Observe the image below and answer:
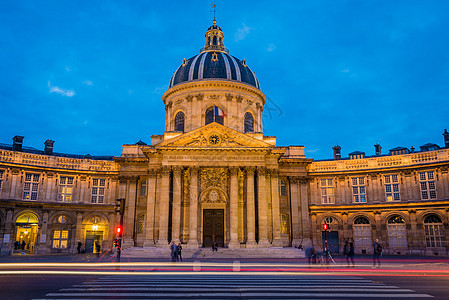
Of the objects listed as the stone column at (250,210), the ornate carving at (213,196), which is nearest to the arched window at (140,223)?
the ornate carving at (213,196)

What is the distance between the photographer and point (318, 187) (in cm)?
4703

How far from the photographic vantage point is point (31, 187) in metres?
42.8

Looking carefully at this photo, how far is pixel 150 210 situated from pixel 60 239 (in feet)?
42.8

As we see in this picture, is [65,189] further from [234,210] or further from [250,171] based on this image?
Result: [250,171]

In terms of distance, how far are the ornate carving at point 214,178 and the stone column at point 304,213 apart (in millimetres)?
10495

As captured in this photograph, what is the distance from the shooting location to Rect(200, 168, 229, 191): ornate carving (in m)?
39.8

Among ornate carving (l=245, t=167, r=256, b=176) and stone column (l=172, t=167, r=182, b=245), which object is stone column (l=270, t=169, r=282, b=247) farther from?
stone column (l=172, t=167, r=182, b=245)

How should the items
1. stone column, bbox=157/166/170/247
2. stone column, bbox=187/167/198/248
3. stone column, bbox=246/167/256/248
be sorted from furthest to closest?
stone column, bbox=157/166/170/247, stone column, bbox=246/167/256/248, stone column, bbox=187/167/198/248

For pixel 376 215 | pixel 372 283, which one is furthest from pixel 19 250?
pixel 376 215

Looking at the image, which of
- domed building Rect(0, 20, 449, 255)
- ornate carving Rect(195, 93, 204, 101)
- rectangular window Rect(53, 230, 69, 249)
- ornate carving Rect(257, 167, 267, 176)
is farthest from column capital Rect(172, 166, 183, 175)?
rectangular window Rect(53, 230, 69, 249)

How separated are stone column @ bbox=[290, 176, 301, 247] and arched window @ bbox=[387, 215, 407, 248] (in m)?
11.2

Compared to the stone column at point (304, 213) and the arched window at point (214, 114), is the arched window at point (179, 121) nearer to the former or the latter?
the arched window at point (214, 114)

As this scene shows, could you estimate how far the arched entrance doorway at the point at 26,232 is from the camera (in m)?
41.4

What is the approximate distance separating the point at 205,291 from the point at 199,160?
2682 centimetres
